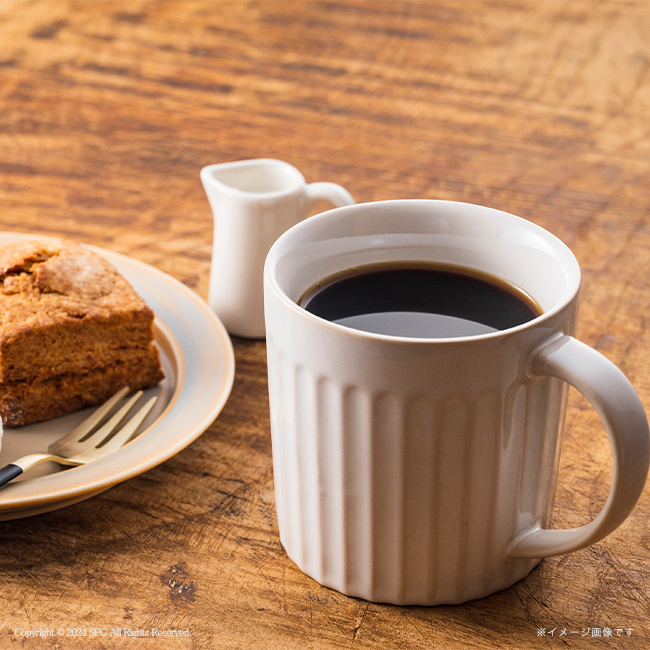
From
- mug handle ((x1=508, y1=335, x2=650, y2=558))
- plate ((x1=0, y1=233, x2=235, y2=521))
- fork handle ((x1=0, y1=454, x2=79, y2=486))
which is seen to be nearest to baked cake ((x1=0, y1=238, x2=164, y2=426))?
plate ((x1=0, y1=233, x2=235, y2=521))

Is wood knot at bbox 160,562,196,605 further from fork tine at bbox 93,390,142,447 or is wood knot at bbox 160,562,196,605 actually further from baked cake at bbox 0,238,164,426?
baked cake at bbox 0,238,164,426

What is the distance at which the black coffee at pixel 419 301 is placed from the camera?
68cm

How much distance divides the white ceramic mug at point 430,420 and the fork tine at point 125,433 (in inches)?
8.4

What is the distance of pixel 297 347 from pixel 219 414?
0.34 m

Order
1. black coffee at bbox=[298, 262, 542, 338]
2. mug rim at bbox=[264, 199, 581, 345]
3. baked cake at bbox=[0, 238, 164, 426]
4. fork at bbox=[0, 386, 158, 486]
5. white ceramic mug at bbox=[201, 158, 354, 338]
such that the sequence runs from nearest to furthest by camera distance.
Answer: mug rim at bbox=[264, 199, 581, 345] < black coffee at bbox=[298, 262, 542, 338] < fork at bbox=[0, 386, 158, 486] < baked cake at bbox=[0, 238, 164, 426] < white ceramic mug at bbox=[201, 158, 354, 338]

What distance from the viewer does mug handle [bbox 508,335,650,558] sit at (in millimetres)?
562

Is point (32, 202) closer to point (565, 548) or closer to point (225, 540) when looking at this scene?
point (225, 540)

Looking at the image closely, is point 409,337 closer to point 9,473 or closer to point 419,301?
point 419,301

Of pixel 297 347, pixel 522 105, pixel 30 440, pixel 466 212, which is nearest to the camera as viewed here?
pixel 297 347

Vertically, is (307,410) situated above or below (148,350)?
above

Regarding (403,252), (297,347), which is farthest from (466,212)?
(297,347)

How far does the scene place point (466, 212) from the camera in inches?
28.1

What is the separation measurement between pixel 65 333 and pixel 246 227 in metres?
0.26

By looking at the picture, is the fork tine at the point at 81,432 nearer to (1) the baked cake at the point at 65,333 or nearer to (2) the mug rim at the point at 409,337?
(1) the baked cake at the point at 65,333
